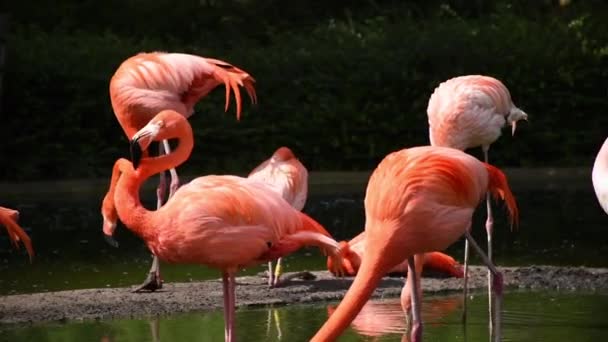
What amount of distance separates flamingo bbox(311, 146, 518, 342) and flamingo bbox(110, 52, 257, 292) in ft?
8.73

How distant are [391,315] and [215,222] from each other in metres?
1.78

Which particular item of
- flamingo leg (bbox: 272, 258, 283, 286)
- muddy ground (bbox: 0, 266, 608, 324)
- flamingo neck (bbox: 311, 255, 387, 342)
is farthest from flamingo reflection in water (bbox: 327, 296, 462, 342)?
flamingo neck (bbox: 311, 255, 387, 342)

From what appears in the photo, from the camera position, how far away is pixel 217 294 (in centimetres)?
822

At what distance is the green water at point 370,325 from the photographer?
6.90 m

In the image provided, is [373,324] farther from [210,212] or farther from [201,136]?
[201,136]

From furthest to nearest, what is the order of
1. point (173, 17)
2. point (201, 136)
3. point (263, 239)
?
point (173, 17)
point (201, 136)
point (263, 239)

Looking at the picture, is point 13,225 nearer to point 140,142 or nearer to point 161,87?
point 140,142

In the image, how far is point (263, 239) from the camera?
615 cm

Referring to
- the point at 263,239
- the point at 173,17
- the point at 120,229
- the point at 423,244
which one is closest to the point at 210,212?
the point at 263,239

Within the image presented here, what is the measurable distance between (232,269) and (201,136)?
31.8 ft

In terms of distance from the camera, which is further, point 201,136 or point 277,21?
point 277,21

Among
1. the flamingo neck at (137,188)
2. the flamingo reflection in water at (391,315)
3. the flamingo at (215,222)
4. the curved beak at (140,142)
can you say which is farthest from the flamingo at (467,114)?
the curved beak at (140,142)

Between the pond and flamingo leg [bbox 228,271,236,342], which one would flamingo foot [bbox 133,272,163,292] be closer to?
the pond

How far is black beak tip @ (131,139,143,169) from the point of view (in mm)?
6273
